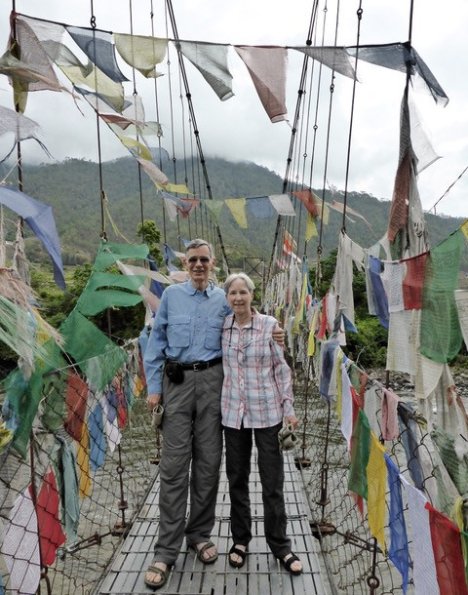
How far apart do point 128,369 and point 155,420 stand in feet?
1.71

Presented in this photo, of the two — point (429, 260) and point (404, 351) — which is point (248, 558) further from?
point (429, 260)

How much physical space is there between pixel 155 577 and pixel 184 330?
76cm

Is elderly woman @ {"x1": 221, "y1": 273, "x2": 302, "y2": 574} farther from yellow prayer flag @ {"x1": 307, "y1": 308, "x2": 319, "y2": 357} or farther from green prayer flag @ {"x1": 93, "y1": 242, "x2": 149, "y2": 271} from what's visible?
yellow prayer flag @ {"x1": 307, "y1": 308, "x2": 319, "y2": 357}

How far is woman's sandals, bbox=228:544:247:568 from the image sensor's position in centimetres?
159

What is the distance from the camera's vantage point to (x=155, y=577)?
150 centimetres

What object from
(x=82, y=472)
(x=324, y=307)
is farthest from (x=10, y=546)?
(x=324, y=307)

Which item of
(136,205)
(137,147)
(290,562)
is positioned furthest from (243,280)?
(136,205)

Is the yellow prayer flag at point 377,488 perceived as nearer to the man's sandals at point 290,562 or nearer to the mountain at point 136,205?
the man's sandals at point 290,562

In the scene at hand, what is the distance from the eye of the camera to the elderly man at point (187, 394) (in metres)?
1.55

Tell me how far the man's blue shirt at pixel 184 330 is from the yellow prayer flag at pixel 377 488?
1.85ft

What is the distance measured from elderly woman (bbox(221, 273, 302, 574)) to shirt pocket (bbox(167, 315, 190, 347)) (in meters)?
0.12

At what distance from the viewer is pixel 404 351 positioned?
3.74 feet

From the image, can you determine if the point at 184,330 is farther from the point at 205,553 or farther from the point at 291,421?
the point at 205,553

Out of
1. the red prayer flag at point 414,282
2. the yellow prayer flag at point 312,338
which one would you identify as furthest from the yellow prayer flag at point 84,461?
the yellow prayer flag at point 312,338
